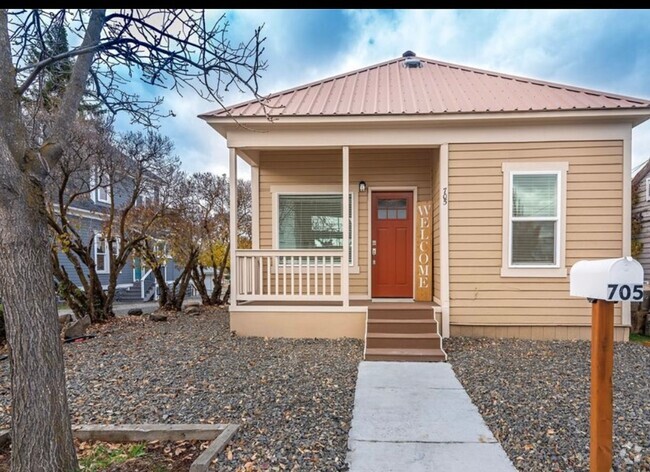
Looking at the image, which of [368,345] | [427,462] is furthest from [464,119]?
[427,462]

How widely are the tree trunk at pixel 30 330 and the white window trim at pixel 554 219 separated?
554cm

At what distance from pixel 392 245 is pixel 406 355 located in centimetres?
245

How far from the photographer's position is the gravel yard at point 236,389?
2.49 m

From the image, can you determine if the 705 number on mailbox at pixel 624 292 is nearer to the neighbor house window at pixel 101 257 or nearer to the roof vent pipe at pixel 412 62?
the roof vent pipe at pixel 412 62

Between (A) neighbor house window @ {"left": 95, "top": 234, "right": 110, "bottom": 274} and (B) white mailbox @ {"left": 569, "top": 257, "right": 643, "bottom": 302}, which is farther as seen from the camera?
(A) neighbor house window @ {"left": 95, "top": 234, "right": 110, "bottom": 274}

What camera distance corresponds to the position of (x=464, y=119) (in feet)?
17.5

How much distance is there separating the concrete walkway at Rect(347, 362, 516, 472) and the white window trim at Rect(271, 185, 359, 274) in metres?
2.94

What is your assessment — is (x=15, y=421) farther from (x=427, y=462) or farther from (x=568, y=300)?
(x=568, y=300)

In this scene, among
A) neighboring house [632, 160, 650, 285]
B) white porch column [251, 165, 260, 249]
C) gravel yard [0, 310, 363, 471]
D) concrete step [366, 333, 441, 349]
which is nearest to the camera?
gravel yard [0, 310, 363, 471]

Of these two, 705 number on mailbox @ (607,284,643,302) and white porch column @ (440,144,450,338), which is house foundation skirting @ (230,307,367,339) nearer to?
white porch column @ (440,144,450,338)

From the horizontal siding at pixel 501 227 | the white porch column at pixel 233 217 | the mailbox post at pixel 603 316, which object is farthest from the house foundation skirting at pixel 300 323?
the mailbox post at pixel 603 316

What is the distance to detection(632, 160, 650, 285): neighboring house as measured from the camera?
10273mm

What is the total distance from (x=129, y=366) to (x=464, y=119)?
18.1ft

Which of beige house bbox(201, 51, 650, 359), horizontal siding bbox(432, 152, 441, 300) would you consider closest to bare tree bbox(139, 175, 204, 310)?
beige house bbox(201, 51, 650, 359)
